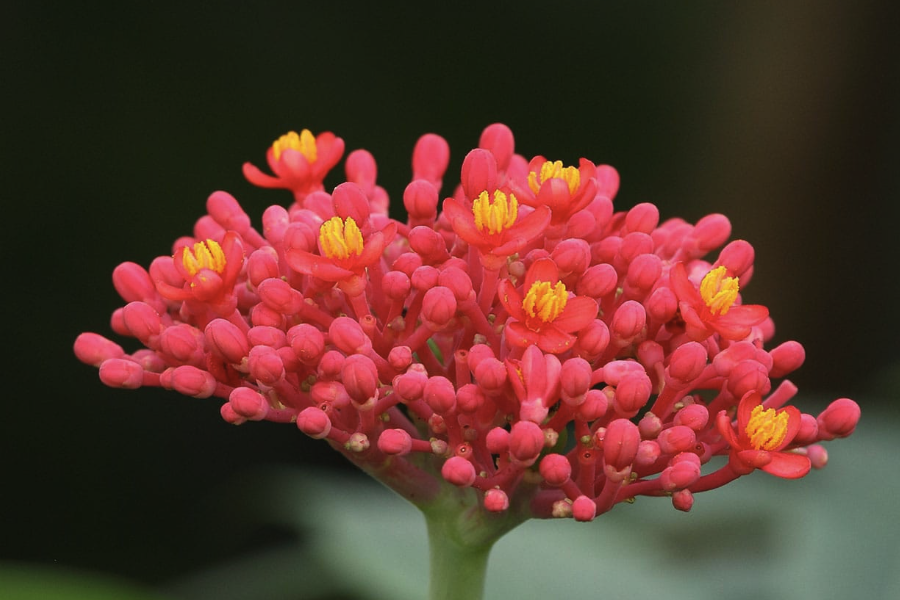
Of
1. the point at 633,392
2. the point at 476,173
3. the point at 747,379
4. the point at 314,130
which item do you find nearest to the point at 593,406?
the point at 633,392

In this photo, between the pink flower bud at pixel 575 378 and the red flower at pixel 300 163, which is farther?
the red flower at pixel 300 163

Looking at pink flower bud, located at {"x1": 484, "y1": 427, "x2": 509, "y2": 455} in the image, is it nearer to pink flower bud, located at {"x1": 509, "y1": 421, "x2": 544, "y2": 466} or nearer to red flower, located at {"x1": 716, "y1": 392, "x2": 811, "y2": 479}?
pink flower bud, located at {"x1": 509, "y1": 421, "x2": 544, "y2": 466}

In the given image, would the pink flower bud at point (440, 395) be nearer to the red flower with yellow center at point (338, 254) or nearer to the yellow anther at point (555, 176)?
the red flower with yellow center at point (338, 254)

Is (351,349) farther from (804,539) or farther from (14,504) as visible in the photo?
(14,504)

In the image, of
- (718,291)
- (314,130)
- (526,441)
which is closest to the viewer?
(526,441)

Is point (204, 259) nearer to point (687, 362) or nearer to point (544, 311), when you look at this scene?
point (544, 311)

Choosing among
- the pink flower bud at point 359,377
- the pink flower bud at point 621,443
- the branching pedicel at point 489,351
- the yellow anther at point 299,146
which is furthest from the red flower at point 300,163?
the pink flower bud at point 621,443

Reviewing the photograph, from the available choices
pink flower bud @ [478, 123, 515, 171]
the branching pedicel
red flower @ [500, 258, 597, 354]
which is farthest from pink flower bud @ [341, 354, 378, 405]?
pink flower bud @ [478, 123, 515, 171]

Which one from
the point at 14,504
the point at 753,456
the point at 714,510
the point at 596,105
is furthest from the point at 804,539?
the point at 14,504
